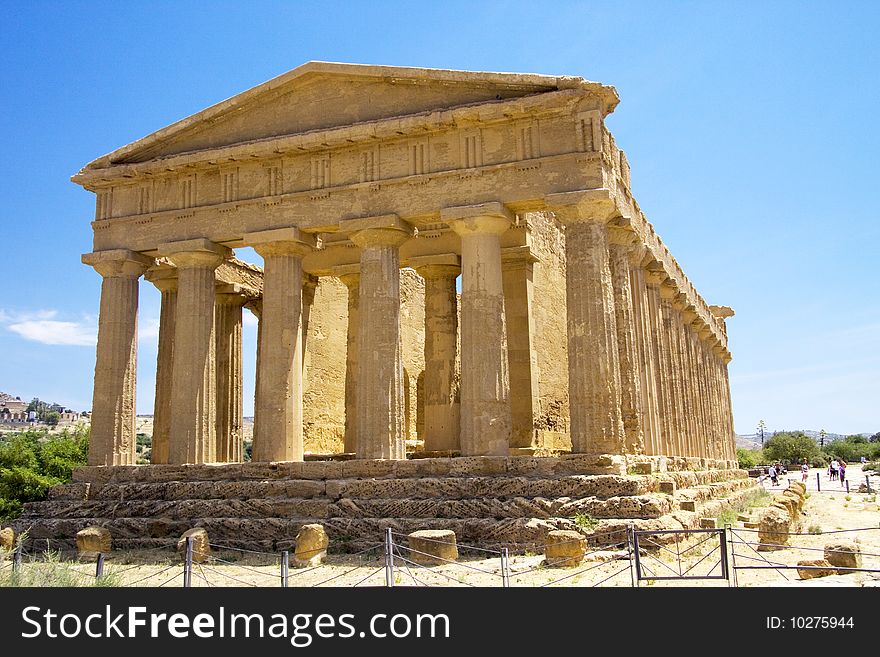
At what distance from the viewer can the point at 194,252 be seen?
18.8 metres

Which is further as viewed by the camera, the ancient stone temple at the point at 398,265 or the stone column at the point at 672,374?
the stone column at the point at 672,374

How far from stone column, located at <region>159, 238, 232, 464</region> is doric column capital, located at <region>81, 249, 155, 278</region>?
83 centimetres

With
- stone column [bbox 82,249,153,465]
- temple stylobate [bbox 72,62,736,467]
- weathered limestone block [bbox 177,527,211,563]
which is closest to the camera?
weathered limestone block [bbox 177,527,211,563]

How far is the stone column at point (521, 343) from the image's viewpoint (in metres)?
19.9

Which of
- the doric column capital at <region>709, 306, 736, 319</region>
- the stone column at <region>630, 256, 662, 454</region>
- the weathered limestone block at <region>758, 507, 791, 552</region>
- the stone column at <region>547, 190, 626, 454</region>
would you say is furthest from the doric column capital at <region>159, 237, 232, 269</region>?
the doric column capital at <region>709, 306, 736, 319</region>

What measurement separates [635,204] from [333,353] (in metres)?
10.3

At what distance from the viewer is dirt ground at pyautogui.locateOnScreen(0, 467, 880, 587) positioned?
32.7 feet

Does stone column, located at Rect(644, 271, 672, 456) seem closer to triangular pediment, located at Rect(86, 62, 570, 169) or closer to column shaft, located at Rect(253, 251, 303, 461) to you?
triangular pediment, located at Rect(86, 62, 570, 169)

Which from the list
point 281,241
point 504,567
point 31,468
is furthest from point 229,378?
point 504,567

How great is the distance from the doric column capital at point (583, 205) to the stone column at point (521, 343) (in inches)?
156

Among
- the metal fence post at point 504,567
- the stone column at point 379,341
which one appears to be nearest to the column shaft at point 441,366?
the stone column at point 379,341

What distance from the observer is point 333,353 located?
2511 centimetres

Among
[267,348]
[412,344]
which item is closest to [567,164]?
[267,348]

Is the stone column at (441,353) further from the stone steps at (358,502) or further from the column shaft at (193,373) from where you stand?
the column shaft at (193,373)
